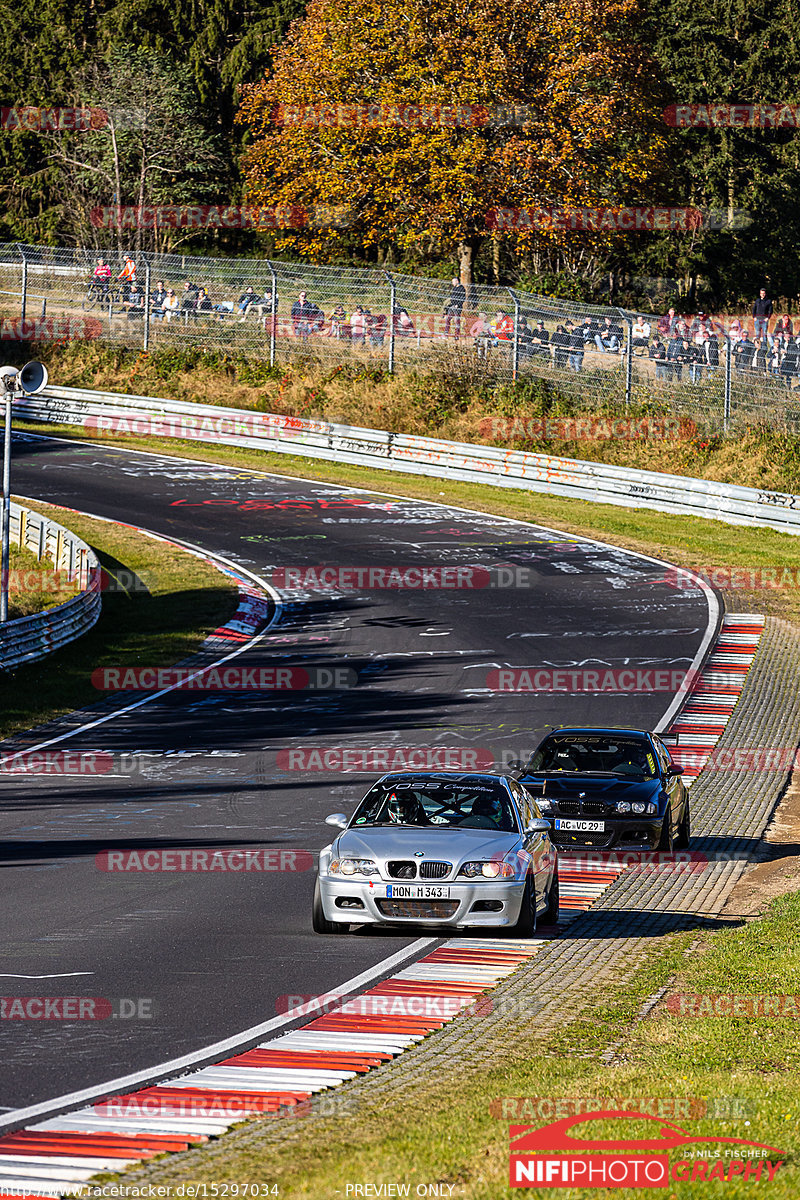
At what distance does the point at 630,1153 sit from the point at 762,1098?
1.44 m

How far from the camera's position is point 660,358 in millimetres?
41844

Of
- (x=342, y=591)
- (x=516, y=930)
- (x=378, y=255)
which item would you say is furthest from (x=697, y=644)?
(x=378, y=255)

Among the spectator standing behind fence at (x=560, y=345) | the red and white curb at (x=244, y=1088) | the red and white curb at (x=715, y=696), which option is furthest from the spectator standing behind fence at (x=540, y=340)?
the red and white curb at (x=244, y=1088)

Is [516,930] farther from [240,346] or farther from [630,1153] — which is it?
[240,346]

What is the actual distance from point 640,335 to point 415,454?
7.26 meters

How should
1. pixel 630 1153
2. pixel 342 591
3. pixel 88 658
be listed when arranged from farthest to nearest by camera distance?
pixel 342 591 < pixel 88 658 < pixel 630 1153

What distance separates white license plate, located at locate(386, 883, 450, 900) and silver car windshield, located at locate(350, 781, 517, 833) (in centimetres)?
86

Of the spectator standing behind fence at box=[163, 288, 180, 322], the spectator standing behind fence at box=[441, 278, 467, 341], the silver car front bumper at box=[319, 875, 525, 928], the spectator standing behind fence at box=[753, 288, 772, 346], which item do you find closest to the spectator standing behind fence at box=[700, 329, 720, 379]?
the spectator standing behind fence at box=[753, 288, 772, 346]

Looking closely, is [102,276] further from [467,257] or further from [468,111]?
[468,111]

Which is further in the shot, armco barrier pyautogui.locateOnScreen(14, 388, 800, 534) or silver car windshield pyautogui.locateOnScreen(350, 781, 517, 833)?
armco barrier pyautogui.locateOnScreen(14, 388, 800, 534)

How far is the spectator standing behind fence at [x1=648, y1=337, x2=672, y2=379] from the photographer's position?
137 feet

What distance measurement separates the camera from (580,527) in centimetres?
3875

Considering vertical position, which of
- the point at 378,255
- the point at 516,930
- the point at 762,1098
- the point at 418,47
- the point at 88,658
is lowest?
the point at 88,658

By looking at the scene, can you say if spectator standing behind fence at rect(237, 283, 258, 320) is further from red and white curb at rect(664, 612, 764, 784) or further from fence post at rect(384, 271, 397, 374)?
red and white curb at rect(664, 612, 764, 784)
